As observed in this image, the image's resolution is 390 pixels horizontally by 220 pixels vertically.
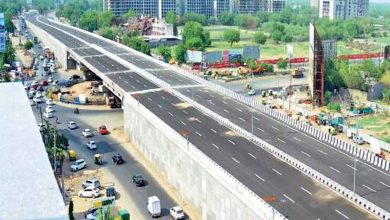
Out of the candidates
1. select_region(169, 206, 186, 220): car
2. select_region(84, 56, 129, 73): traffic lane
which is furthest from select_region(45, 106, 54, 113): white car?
select_region(169, 206, 186, 220): car

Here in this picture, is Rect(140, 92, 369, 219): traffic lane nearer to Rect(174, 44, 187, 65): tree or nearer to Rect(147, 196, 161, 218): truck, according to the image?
Rect(147, 196, 161, 218): truck

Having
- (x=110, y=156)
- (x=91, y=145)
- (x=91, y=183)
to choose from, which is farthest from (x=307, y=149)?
(x=91, y=145)

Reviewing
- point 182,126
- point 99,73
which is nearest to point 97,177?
point 182,126

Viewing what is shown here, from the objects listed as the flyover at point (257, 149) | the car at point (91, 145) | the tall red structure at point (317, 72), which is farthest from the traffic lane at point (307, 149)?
the tall red structure at point (317, 72)

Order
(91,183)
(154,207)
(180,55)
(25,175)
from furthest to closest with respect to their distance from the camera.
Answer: (180,55) < (91,183) < (154,207) < (25,175)

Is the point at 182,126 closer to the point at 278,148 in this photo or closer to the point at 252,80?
the point at 278,148

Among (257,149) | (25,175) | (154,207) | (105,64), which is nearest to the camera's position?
(25,175)

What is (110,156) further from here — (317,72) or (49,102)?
(317,72)
